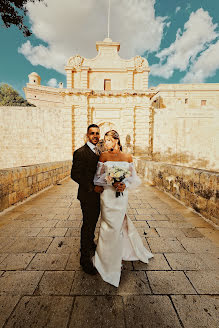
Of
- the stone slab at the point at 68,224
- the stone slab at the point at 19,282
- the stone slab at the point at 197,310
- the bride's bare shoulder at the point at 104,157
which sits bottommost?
the stone slab at the point at 68,224

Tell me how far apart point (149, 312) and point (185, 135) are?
62.9ft

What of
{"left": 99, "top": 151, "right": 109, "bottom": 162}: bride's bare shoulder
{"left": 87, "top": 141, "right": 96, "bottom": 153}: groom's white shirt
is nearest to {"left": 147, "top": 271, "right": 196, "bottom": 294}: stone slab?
{"left": 99, "top": 151, "right": 109, "bottom": 162}: bride's bare shoulder

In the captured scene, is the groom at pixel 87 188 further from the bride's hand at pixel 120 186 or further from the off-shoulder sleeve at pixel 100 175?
the bride's hand at pixel 120 186

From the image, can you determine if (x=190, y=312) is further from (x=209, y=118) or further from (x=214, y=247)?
(x=209, y=118)

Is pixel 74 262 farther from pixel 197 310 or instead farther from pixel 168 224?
pixel 168 224

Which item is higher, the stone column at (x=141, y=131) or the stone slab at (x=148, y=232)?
the stone column at (x=141, y=131)

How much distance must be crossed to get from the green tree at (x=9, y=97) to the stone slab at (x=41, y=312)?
3101 cm

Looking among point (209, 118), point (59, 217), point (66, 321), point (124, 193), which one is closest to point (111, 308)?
point (66, 321)

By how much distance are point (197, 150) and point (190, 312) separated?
19.4 m

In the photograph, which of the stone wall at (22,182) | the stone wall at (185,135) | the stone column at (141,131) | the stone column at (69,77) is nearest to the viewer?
the stone wall at (22,182)

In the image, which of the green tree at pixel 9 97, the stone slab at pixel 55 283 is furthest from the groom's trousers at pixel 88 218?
the green tree at pixel 9 97

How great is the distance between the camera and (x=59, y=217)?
3615 mm

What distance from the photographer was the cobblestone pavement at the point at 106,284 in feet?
4.63

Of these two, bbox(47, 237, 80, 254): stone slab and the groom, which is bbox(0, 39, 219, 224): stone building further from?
the groom
